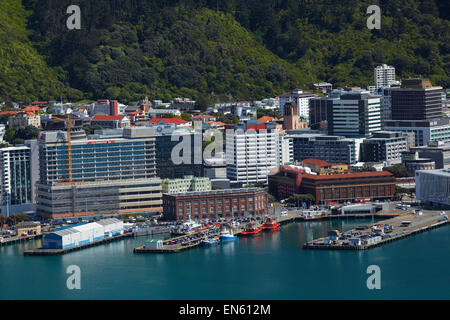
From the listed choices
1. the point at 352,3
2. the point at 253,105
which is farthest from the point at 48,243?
the point at 352,3

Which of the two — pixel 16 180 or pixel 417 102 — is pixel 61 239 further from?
pixel 417 102

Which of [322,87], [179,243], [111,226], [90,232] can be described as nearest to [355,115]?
[111,226]

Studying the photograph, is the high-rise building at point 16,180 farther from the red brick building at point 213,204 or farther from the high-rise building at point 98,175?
the red brick building at point 213,204

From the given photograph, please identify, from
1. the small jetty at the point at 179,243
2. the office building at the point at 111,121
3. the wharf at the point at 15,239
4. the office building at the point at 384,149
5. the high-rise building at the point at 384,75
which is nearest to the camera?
the small jetty at the point at 179,243

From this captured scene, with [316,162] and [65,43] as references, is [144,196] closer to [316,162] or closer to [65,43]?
[316,162]

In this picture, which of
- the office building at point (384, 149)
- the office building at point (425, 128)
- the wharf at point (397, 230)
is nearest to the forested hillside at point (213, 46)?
the office building at point (425, 128)
